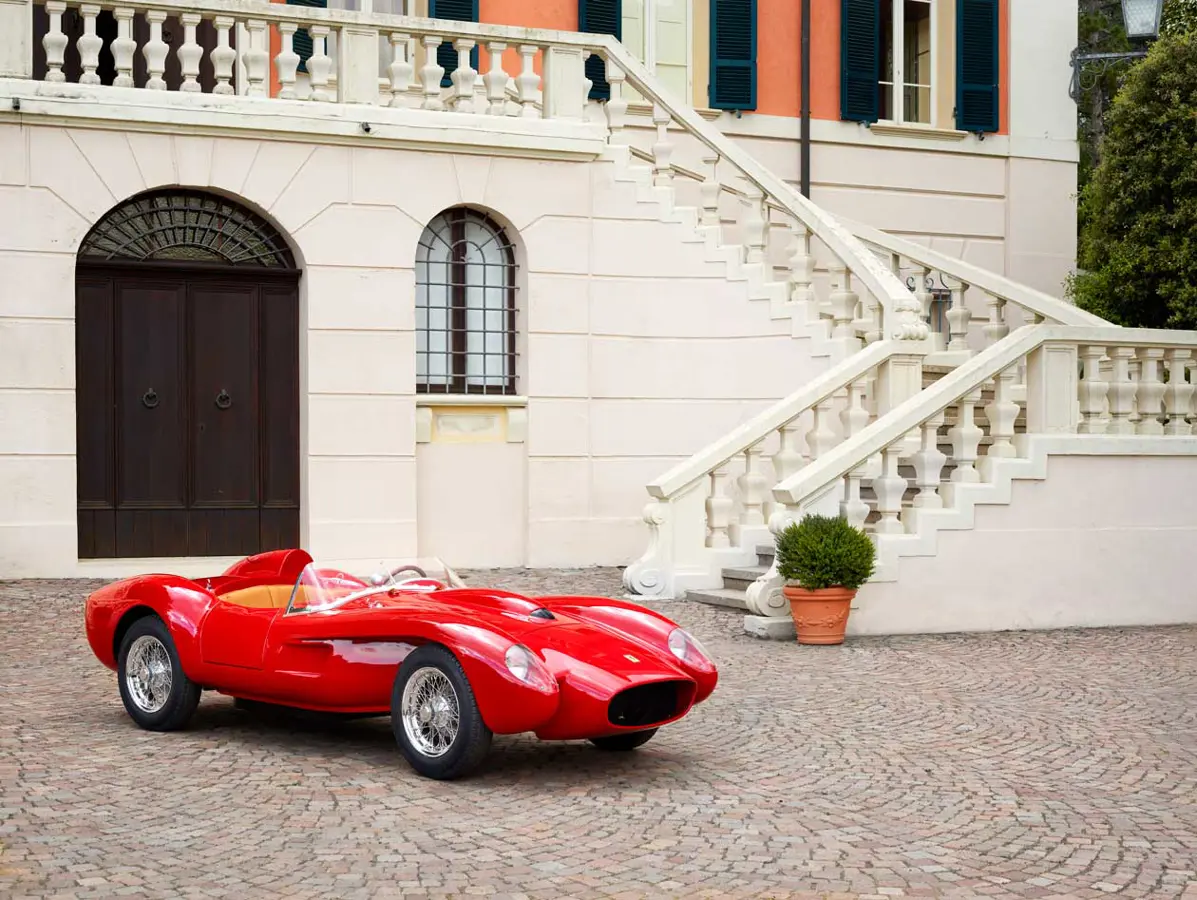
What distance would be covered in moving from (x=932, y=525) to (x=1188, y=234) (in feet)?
18.2

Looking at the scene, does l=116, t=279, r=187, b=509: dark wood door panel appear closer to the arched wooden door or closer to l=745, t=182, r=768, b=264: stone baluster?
the arched wooden door

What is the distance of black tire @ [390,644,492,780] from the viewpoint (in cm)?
650

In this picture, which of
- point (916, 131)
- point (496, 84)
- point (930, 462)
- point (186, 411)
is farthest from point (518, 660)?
point (916, 131)

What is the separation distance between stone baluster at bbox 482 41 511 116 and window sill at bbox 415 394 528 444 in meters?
2.65

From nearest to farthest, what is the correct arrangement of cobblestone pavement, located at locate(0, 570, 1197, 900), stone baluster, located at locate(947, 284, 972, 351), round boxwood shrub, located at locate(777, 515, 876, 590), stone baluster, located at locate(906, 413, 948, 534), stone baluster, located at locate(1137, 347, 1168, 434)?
cobblestone pavement, located at locate(0, 570, 1197, 900) → round boxwood shrub, located at locate(777, 515, 876, 590) → stone baluster, located at locate(906, 413, 948, 534) → stone baluster, located at locate(1137, 347, 1168, 434) → stone baluster, located at locate(947, 284, 972, 351)

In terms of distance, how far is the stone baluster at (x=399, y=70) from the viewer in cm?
1471

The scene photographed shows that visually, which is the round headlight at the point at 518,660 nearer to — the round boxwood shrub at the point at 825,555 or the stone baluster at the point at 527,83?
the round boxwood shrub at the point at 825,555

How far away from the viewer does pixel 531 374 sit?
1525cm

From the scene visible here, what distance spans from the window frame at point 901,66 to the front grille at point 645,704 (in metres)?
13.5

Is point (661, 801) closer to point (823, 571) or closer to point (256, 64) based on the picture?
point (823, 571)

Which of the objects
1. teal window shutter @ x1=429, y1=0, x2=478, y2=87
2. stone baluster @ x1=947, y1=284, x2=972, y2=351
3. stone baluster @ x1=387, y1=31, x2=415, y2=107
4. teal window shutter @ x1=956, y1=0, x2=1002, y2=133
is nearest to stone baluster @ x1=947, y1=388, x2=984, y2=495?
stone baluster @ x1=947, y1=284, x2=972, y2=351

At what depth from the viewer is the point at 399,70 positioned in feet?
48.3

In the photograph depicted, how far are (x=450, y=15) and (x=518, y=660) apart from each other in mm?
11669

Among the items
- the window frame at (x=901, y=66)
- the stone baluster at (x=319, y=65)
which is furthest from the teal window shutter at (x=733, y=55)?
the stone baluster at (x=319, y=65)
